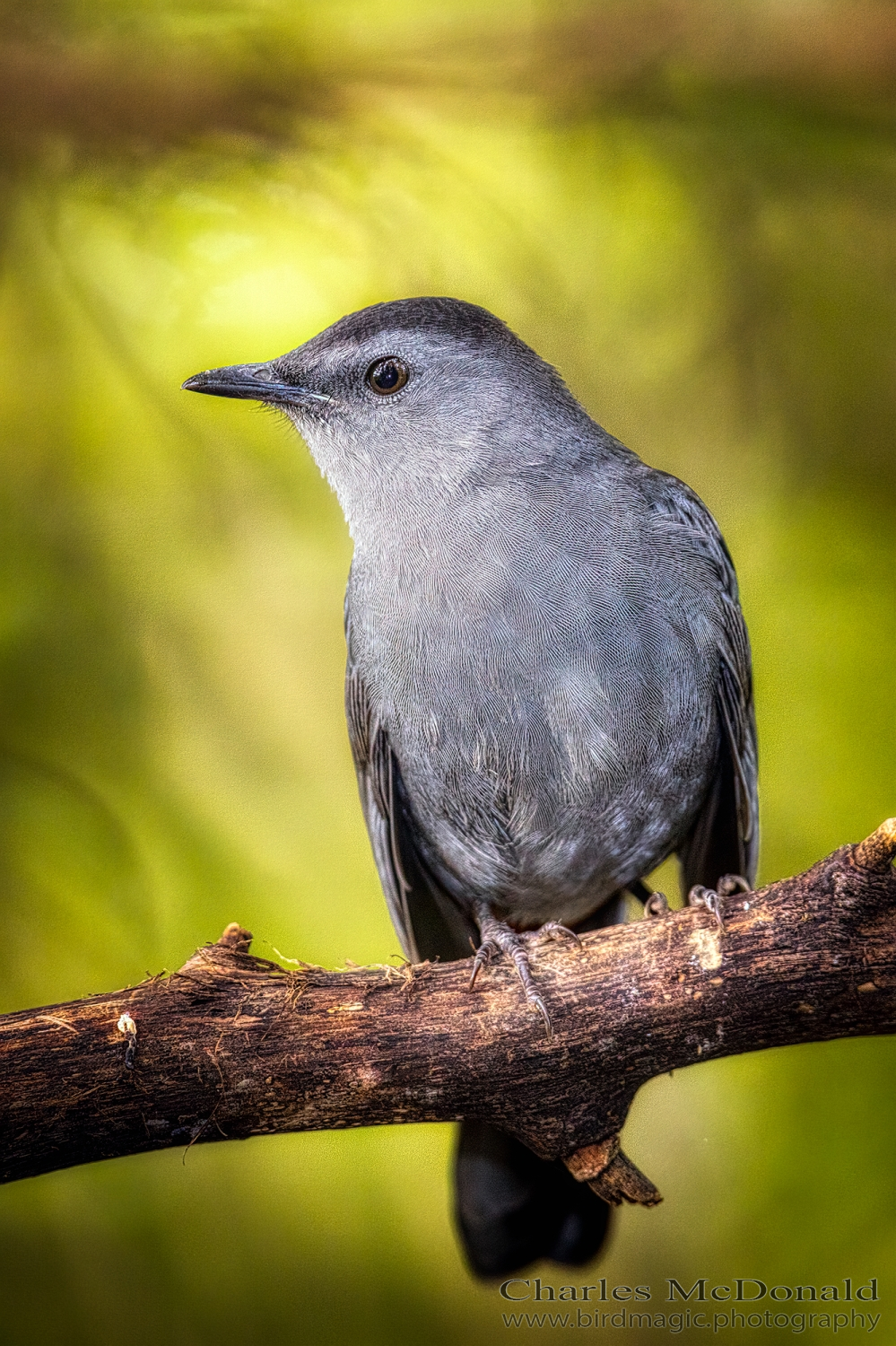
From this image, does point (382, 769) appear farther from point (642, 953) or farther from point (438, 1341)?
point (438, 1341)

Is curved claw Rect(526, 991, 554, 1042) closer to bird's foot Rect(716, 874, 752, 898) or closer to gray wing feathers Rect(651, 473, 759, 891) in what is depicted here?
bird's foot Rect(716, 874, 752, 898)

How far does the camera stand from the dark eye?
9.17 feet

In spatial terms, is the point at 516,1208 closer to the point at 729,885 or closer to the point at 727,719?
the point at 729,885

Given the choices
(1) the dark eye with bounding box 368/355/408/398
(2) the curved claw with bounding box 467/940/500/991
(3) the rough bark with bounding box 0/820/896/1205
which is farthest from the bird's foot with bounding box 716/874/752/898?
(1) the dark eye with bounding box 368/355/408/398

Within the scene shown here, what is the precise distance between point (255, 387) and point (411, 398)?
39cm

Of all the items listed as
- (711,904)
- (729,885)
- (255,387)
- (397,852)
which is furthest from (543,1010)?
(255,387)

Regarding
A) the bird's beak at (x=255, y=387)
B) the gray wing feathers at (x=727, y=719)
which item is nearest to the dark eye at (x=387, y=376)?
the bird's beak at (x=255, y=387)

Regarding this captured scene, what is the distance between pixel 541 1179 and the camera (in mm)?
2779

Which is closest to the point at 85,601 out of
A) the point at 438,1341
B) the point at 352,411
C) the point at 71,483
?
the point at 71,483

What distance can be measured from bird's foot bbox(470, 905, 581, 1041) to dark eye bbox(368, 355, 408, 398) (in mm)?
1283

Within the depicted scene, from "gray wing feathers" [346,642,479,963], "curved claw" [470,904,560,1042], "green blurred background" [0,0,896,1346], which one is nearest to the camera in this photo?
"curved claw" [470,904,560,1042]

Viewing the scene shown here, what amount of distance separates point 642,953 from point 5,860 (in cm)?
203

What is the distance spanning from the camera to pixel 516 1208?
9.08 ft

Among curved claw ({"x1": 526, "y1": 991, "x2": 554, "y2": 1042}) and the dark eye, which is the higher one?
the dark eye
